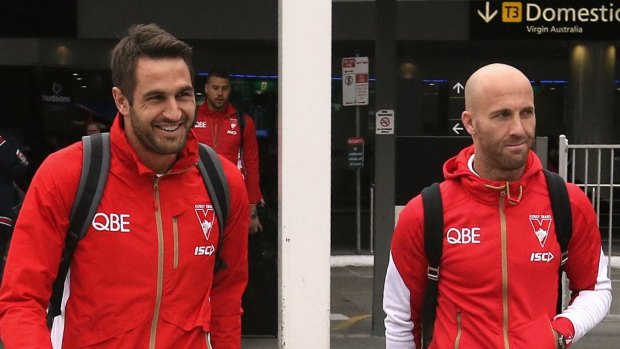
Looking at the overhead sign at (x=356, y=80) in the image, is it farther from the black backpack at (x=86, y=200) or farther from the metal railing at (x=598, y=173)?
the black backpack at (x=86, y=200)

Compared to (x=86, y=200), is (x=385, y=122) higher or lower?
higher

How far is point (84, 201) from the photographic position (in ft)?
9.39

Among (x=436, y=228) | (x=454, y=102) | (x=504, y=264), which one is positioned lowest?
(x=504, y=264)

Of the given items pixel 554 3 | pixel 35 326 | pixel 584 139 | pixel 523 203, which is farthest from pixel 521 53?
pixel 35 326

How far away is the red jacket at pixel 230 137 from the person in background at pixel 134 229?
205 inches

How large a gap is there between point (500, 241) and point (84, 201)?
1.28 meters

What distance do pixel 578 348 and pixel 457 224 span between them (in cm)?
538

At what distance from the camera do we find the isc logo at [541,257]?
10.4 ft

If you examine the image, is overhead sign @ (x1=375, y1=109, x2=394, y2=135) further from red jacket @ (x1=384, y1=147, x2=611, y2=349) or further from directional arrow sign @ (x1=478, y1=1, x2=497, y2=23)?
red jacket @ (x1=384, y1=147, x2=611, y2=349)

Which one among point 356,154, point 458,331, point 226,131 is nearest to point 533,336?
point 458,331

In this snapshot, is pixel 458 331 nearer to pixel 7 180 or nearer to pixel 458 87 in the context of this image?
pixel 7 180

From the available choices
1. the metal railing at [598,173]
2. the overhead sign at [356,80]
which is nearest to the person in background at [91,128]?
the overhead sign at [356,80]

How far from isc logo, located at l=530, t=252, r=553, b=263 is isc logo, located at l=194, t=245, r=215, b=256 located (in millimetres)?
996

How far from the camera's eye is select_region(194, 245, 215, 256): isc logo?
117 inches
